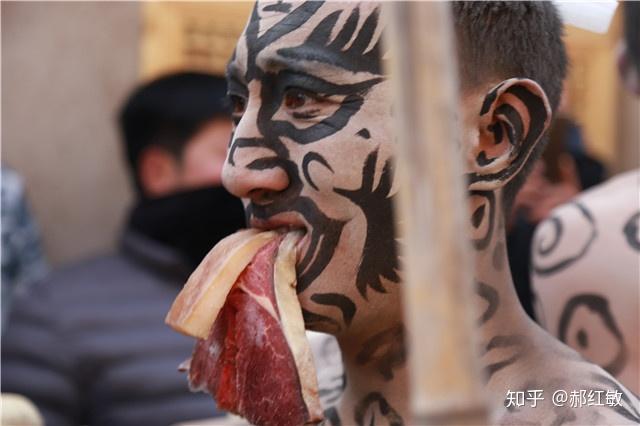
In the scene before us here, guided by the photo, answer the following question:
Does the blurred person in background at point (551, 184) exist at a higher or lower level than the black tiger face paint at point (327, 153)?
lower

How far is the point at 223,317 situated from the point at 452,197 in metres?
0.71

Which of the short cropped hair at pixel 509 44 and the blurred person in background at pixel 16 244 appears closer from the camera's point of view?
the short cropped hair at pixel 509 44

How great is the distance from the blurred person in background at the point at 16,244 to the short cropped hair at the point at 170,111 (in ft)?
1.20

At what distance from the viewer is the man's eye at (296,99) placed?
1776mm

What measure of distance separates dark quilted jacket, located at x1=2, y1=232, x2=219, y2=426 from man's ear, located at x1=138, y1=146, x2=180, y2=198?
1.47 ft

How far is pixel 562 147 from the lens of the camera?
12.0 ft

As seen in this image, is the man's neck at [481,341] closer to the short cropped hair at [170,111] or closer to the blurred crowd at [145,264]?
the blurred crowd at [145,264]

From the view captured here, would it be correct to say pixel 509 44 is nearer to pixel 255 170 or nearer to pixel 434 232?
pixel 255 170

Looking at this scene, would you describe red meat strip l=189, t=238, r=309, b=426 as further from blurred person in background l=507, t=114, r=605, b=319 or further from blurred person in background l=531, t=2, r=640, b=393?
blurred person in background l=507, t=114, r=605, b=319

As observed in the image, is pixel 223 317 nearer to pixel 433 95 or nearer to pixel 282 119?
pixel 282 119

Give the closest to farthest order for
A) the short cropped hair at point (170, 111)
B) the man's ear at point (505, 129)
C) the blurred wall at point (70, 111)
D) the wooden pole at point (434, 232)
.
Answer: the wooden pole at point (434, 232)
the man's ear at point (505, 129)
the short cropped hair at point (170, 111)
the blurred wall at point (70, 111)

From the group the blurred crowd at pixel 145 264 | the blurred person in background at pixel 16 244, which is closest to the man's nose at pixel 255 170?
the blurred crowd at pixel 145 264

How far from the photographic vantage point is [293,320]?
1729mm

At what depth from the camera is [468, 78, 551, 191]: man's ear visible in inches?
71.1
